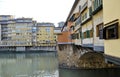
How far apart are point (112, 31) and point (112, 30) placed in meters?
0.04

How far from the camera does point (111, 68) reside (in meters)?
29.1

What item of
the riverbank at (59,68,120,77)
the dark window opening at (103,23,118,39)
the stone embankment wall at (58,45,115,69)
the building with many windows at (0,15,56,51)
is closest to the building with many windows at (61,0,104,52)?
the dark window opening at (103,23,118,39)

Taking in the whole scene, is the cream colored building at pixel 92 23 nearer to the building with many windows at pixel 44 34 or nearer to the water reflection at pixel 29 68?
the water reflection at pixel 29 68

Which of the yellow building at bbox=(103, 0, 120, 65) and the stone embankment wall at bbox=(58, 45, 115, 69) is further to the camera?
the stone embankment wall at bbox=(58, 45, 115, 69)

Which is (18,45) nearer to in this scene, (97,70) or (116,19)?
(97,70)

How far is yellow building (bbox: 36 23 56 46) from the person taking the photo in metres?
84.3

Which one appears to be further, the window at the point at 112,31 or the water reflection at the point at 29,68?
the water reflection at the point at 29,68

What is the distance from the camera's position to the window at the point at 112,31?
6.51 meters

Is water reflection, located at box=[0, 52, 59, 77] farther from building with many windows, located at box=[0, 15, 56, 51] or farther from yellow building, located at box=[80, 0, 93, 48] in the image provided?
building with many windows, located at box=[0, 15, 56, 51]

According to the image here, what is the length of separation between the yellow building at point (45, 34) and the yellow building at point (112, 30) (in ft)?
249

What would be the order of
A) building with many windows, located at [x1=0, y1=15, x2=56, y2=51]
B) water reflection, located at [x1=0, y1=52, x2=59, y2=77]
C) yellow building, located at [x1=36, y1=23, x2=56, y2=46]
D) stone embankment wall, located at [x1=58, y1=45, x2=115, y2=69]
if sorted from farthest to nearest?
yellow building, located at [x1=36, y1=23, x2=56, y2=46] < building with many windows, located at [x1=0, y1=15, x2=56, y2=51] < stone embankment wall, located at [x1=58, y1=45, x2=115, y2=69] < water reflection, located at [x1=0, y1=52, x2=59, y2=77]

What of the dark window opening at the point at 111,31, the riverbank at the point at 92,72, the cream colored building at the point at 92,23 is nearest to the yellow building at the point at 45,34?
the riverbank at the point at 92,72

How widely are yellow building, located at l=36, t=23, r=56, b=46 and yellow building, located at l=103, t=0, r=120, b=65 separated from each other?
249ft

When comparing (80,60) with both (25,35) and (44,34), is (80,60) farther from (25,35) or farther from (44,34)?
(44,34)
